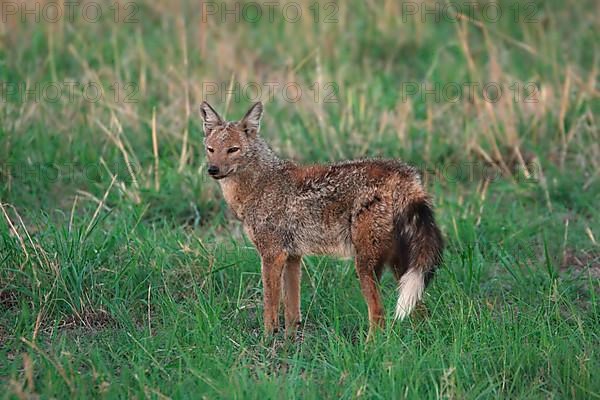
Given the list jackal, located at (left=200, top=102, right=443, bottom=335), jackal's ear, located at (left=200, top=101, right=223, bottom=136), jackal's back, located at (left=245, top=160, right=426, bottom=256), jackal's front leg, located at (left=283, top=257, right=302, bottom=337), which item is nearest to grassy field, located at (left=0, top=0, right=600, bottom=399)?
jackal's front leg, located at (left=283, top=257, right=302, bottom=337)

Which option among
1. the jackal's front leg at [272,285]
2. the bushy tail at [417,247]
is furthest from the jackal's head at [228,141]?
the bushy tail at [417,247]

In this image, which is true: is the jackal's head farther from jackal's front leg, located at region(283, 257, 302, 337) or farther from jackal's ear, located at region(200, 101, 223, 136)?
jackal's front leg, located at region(283, 257, 302, 337)

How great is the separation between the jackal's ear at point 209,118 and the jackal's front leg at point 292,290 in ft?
3.46

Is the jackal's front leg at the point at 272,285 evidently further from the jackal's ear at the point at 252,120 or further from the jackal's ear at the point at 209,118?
the jackal's ear at the point at 209,118

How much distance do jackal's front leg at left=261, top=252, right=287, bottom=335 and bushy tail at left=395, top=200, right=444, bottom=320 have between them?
2.67 ft

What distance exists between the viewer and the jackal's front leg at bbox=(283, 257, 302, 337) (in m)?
6.14

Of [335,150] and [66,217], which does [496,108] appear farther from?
[66,217]

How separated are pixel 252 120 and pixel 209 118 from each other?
0.99 ft

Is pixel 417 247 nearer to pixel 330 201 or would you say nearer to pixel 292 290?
pixel 330 201

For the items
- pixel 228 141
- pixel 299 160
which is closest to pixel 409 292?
pixel 228 141

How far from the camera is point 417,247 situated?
5586mm

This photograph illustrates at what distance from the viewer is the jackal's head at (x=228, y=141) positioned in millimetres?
6293

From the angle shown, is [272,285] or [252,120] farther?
[252,120]

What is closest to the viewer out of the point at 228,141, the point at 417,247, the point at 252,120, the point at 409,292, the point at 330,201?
the point at 409,292
